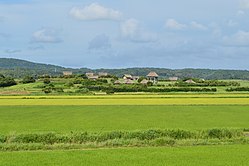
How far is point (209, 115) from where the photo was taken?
39438 mm

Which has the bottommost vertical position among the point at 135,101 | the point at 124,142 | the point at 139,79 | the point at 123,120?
the point at 123,120

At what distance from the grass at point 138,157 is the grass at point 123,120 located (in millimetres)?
9376

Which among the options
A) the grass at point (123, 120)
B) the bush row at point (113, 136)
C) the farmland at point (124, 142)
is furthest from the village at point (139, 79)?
A: the bush row at point (113, 136)

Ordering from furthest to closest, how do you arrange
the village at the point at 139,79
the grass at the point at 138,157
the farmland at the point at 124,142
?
1. the village at the point at 139,79
2. the farmland at the point at 124,142
3. the grass at the point at 138,157

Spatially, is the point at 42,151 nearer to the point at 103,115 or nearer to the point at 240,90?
the point at 103,115

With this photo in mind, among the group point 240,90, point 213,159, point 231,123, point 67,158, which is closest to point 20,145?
point 67,158

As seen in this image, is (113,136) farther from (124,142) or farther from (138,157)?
(138,157)

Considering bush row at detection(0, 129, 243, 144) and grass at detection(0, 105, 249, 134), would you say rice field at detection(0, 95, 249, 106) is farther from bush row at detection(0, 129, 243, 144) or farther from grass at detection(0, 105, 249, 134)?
bush row at detection(0, 129, 243, 144)

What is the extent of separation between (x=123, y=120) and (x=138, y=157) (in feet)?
59.1

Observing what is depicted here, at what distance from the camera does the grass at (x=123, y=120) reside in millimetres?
30094

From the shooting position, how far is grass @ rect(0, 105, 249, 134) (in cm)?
3009

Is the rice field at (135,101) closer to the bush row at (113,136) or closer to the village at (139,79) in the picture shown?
the bush row at (113,136)

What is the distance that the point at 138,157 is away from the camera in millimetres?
17344

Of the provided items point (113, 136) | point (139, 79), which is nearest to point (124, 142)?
point (113, 136)
